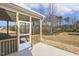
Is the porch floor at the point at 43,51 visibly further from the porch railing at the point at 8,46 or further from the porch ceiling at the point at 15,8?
the porch ceiling at the point at 15,8

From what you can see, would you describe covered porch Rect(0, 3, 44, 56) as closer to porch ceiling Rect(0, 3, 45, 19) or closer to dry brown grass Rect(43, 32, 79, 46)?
porch ceiling Rect(0, 3, 45, 19)

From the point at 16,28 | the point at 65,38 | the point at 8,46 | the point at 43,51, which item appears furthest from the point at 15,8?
the point at 65,38

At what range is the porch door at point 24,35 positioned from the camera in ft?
28.5

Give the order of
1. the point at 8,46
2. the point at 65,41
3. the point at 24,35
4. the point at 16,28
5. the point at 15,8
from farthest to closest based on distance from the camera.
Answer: the point at 24,35, the point at 65,41, the point at 16,28, the point at 15,8, the point at 8,46

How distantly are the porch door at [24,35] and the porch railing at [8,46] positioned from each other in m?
0.39

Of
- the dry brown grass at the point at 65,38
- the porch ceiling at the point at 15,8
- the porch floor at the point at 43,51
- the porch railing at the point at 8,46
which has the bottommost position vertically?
the porch floor at the point at 43,51

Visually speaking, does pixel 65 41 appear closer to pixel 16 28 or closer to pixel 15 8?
pixel 16 28

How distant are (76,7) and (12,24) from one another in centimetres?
277

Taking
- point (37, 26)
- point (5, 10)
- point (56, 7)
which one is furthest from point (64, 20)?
point (5, 10)

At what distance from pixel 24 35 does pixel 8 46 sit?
4.60ft

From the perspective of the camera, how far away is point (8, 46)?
7.85 m

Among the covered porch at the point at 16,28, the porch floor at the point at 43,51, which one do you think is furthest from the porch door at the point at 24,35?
the porch floor at the point at 43,51

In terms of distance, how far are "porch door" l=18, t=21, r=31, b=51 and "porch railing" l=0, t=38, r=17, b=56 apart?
0.39m

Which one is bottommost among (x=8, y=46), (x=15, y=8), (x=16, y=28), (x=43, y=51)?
(x=43, y=51)
